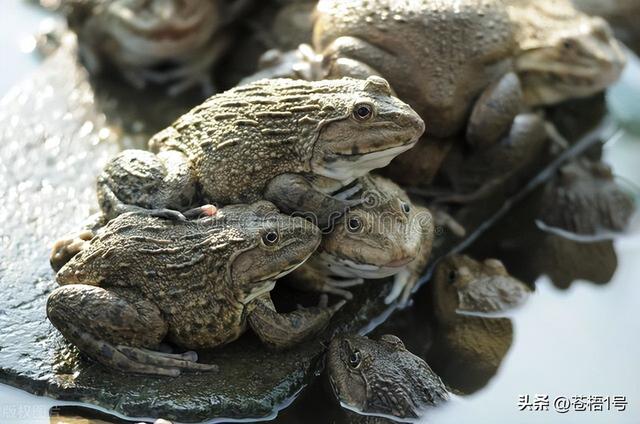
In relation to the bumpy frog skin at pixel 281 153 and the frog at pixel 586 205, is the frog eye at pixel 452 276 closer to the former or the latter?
the bumpy frog skin at pixel 281 153

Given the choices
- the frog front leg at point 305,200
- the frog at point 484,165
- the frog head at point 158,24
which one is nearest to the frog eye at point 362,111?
the frog front leg at point 305,200

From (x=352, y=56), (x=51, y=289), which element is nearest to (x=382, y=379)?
(x=51, y=289)

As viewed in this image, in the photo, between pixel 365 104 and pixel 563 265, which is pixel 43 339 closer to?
pixel 365 104

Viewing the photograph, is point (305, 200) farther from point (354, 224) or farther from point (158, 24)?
point (158, 24)

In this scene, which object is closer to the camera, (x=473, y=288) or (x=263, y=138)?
(x=263, y=138)

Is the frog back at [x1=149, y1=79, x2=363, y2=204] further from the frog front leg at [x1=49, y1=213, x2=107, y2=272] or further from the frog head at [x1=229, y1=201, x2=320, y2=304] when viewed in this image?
the frog front leg at [x1=49, y1=213, x2=107, y2=272]

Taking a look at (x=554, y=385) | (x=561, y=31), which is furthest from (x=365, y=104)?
(x=561, y=31)
